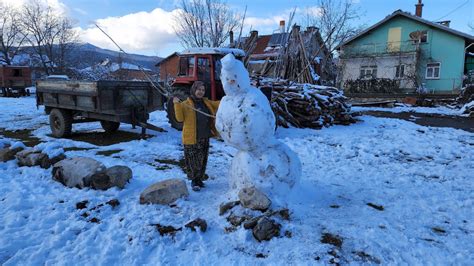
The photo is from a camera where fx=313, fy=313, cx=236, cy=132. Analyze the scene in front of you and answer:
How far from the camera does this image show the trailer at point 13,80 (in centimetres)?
2195

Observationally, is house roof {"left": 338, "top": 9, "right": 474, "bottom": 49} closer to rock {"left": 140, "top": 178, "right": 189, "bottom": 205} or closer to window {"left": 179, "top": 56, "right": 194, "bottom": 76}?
window {"left": 179, "top": 56, "right": 194, "bottom": 76}

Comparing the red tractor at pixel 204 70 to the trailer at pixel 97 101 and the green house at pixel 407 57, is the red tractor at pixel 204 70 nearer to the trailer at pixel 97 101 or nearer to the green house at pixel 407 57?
the trailer at pixel 97 101

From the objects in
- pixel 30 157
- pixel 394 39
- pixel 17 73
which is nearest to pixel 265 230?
pixel 30 157

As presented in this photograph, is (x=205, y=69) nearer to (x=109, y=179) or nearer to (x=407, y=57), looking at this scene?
(x=109, y=179)

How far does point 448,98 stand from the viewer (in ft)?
63.2

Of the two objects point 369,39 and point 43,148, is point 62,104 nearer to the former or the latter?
point 43,148

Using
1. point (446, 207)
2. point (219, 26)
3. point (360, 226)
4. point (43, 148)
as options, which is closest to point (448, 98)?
point (219, 26)

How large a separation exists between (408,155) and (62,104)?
833 centimetres

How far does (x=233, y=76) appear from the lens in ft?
11.3

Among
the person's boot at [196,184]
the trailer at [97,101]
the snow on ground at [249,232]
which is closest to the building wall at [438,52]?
the snow on ground at [249,232]

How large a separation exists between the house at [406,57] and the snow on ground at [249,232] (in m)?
20.5

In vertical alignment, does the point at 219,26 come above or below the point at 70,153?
above

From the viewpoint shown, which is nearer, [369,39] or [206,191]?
[206,191]

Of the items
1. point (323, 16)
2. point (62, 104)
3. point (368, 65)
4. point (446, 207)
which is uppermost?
point (323, 16)
